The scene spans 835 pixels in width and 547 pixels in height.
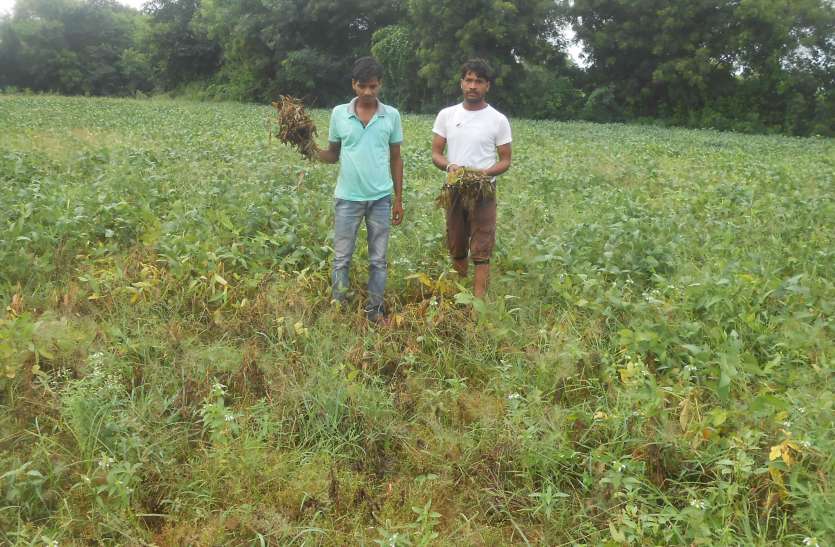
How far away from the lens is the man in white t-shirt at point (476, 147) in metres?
4.40

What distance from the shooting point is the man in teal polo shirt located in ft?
14.0

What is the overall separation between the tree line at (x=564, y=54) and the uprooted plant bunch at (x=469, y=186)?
29479mm

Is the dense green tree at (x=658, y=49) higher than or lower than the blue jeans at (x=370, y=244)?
higher

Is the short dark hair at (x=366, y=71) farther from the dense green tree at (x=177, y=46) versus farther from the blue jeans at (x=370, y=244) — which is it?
the dense green tree at (x=177, y=46)

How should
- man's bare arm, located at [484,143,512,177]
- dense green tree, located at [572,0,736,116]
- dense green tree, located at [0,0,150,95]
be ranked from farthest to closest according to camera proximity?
dense green tree, located at [0,0,150,95] < dense green tree, located at [572,0,736,116] < man's bare arm, located at [484,143,512,177]

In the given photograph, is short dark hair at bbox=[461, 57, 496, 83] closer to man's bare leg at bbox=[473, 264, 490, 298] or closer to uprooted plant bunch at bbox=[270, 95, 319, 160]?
uprooted plant bunch at bbox=[270, 95, 319, 160]

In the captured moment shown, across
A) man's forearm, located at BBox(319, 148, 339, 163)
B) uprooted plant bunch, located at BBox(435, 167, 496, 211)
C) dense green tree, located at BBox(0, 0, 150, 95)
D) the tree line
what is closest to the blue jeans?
man's forearm, located at BBox(319, 148, 339, 163)

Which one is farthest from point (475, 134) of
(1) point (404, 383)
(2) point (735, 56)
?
(2) point (735, 56)

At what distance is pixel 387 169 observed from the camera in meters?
4.38

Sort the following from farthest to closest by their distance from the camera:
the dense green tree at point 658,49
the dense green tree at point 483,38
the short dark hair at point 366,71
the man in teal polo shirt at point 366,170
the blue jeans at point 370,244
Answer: the dense green tree at point 483,38 → the dense green tree at point 658,49 → the blue jeans at point 370,244 → the man in teal polo shirt at point 366,170 → the short dark hair at point 366,71

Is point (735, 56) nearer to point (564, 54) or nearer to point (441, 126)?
point (564, 54)

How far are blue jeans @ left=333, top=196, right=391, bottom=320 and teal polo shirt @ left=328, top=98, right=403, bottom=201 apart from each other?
9 centimetres

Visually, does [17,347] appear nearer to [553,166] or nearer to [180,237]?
[180,237]

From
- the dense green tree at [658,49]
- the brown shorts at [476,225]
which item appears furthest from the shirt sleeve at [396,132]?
the dense green tree at [658,49]
